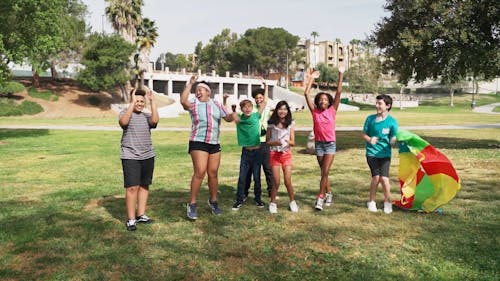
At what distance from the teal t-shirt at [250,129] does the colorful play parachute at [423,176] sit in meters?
2.30

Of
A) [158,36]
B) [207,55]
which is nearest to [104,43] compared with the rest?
[158,36]

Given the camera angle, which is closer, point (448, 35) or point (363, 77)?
point (448, 35)

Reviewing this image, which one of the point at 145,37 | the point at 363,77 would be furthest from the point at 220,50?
the point at 145,37

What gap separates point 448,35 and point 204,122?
38.5 feet

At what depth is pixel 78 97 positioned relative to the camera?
52.2m

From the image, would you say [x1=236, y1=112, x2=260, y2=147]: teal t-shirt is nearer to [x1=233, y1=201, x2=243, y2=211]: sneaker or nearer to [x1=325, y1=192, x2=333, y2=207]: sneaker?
[x1=233, y1=201, x2=243, y2=211]: sneaker

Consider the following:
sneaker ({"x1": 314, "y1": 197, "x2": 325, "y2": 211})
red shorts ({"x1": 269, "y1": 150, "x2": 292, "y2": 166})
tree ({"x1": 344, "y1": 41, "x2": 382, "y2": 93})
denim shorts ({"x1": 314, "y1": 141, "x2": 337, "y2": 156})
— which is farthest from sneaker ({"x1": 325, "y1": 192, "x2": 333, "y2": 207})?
tree ({"x1": 344, "y1": 41, "x2": 382, "y2": 93})

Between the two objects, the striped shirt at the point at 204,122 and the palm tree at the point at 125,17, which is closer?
the striped shirt at the point at 204,122

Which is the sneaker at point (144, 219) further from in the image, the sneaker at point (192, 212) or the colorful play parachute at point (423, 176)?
the colorful play parachute at point (423, 176)

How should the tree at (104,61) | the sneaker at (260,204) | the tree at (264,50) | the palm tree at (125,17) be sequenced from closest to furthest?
1. the sneaker at (260,204)
2. the tree at (104,61)
3. the palm tree at (125,17)
4. the tree at (264,50)

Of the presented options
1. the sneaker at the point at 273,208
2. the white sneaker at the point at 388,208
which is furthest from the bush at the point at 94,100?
the white sneaker at the point at 388,208

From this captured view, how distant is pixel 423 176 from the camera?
7039mm

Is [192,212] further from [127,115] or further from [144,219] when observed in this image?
[127,115]

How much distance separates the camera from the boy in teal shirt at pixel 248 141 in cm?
690
